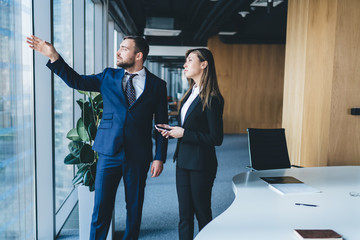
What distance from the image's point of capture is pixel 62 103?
3.55 meters

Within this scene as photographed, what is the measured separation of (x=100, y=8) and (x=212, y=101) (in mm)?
3723

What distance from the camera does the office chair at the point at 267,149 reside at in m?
3.12

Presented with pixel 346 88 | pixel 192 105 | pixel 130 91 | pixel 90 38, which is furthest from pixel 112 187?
pixel 346 88

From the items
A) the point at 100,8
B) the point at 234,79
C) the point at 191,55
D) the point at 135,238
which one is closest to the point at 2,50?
the point at 191,55

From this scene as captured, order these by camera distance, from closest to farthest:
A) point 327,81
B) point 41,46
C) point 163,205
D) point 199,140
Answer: point 41,46, point 199,140, point 163,205, point 327,81

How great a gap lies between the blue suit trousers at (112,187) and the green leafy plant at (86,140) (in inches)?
14.5

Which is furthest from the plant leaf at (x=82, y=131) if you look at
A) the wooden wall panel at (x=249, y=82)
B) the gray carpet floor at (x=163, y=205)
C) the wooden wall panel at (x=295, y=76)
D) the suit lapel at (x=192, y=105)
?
the wooden wall panel at (x=249, y=82)

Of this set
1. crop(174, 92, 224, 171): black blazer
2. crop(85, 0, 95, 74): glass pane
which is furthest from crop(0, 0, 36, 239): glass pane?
crop(85, 0, 95, 74): glass pane

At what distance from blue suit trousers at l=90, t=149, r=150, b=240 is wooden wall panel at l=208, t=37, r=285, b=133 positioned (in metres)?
8.68

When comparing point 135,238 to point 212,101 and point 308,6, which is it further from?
point 308,6

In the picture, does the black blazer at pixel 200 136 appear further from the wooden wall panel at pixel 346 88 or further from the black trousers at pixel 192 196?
the wooden wall panel at pixel 346 88

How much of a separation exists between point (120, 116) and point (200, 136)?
23.0 inches

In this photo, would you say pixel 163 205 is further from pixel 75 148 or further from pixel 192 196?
pixel 192 196

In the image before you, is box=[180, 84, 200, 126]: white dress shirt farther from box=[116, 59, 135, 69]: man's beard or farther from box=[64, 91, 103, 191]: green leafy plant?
box=[64, 91, 103, 191]: green leafy plant
